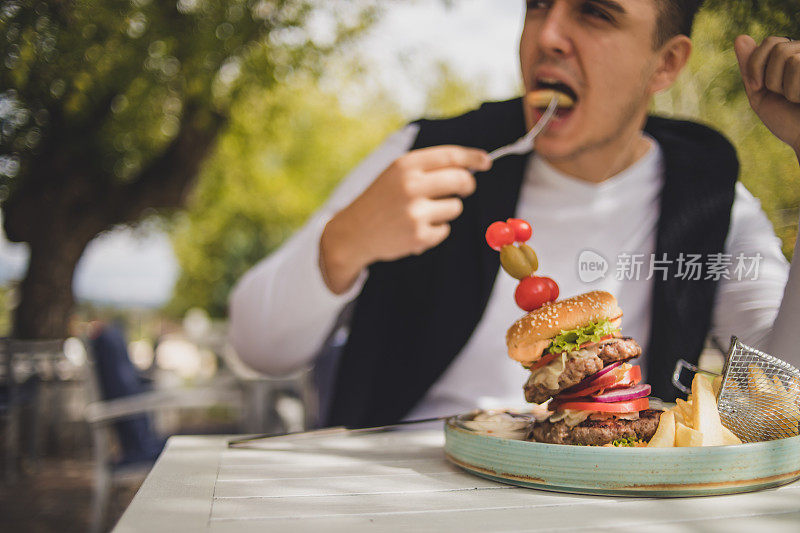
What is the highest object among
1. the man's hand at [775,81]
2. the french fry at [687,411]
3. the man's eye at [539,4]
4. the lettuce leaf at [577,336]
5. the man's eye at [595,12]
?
the man's eye at [539,4]

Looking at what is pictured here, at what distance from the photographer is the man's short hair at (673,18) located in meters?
1.73

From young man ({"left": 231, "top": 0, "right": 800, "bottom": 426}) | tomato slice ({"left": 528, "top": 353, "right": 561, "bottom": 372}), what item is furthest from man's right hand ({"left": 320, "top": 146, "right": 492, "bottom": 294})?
tomato slice ({"left": 528, "top": 353, "right": 561, "bottom": 372})

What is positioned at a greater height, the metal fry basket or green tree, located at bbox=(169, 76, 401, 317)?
green tree, located at bbox=(169, 76, 401, 317)

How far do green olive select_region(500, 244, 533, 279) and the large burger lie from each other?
10cm

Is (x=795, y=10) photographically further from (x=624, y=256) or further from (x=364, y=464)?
(x=364, y=464)

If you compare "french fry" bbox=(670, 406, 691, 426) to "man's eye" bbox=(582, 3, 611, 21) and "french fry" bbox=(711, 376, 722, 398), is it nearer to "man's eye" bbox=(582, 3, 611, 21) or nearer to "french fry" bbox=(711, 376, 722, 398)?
"french fry" bbox=(711, 376, 722, 398)

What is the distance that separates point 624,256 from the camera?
1.79m

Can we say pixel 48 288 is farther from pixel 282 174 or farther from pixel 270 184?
pixel 282 174

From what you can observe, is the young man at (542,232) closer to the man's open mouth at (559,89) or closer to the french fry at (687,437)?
the man's open mouth at (559,89)

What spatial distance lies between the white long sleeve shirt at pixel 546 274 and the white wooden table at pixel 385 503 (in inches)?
23.0

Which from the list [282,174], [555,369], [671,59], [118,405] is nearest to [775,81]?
[671,59]

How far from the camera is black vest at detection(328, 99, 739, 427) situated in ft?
5.92

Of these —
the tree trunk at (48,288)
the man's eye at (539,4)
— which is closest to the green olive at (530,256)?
the man's eye at (539,4)

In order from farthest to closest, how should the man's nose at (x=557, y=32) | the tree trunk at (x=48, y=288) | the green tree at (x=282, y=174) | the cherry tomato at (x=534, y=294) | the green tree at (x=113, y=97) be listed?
1. the green tree at (x=282, y=174)
2. the tree trunk at (x=48, y=288)
3. the green tree at (x=113, y=97)
4. the man's nose at (x=557, y=32)
5. the cherry tomato at (x=534, y=294)
